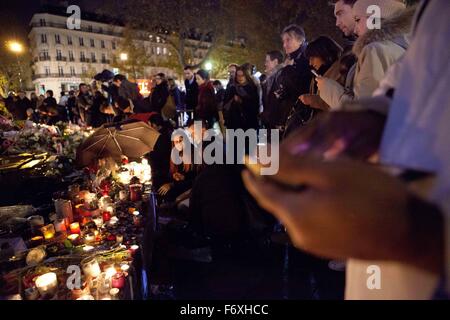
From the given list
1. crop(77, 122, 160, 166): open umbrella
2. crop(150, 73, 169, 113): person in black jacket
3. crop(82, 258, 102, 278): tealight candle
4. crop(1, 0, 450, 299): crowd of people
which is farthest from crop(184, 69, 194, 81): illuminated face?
crop(1, 0, 450, 299): crowd of people

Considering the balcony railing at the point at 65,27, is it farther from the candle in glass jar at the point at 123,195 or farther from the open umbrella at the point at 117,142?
the candle in glass jar at the point at 123,195

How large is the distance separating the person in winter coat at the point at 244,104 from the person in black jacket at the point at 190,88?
3.09 m

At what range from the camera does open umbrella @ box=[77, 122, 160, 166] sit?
13.2 feet

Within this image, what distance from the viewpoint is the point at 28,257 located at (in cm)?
240

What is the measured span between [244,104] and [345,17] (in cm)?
394

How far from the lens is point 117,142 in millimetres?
4184

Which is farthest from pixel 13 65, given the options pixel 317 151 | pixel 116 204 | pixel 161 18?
pixel 317 151

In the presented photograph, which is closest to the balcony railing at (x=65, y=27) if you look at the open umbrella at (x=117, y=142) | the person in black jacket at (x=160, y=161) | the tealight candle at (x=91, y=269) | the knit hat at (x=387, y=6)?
the person in black jacket at (x=160, y=161)

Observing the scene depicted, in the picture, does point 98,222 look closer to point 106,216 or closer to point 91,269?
point 106,216

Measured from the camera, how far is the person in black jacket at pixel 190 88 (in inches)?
381

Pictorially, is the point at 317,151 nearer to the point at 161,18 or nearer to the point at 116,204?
the point at 116,204

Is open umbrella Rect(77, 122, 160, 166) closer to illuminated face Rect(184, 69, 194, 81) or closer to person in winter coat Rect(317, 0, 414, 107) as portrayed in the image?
person in winter coat Rect(317, 0, 414, 107)

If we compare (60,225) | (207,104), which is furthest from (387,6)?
(207,104)
